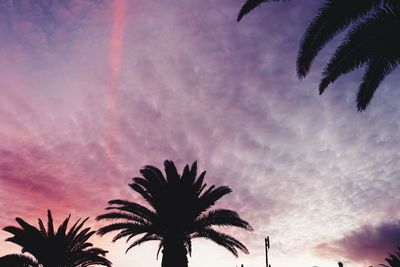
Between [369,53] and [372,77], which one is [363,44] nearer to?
[369,53]

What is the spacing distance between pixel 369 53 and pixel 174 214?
529 inches

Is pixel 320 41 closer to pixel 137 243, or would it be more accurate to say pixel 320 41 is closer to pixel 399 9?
pixel 399 9

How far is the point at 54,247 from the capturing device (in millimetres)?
24078

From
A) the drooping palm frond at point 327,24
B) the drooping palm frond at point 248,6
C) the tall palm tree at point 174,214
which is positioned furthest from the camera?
the tall palm tree at point 174,214

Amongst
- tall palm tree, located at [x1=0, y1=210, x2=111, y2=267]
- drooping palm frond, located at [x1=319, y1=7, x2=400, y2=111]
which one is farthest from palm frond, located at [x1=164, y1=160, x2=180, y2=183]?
drooping palm frond, located at [x1=319, y1=7, x2=400, y2=111]

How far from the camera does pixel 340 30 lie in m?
10.6

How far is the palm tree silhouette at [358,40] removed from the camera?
9812 millimetres

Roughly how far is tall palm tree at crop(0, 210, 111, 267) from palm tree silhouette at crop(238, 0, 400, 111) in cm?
1805

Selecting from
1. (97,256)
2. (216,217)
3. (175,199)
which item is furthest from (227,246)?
(97,256)

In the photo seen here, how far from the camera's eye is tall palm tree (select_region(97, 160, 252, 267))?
833 inches

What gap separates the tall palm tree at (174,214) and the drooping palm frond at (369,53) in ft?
37.1

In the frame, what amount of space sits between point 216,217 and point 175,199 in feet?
7.70

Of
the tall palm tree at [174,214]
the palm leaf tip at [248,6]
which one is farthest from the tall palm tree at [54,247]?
the palm leaf tip at [248,6]

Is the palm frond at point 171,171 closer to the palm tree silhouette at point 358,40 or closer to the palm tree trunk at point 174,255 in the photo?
the palm tree trunk at point 174,255
